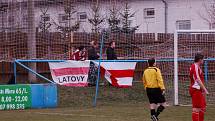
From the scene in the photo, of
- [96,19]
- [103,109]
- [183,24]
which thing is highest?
[96,19]

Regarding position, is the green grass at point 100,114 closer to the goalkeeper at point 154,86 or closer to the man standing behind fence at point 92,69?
the goalkeeper at point 154,86

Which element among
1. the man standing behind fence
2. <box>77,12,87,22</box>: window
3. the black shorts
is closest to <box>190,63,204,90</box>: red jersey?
the black shorts

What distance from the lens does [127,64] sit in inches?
938

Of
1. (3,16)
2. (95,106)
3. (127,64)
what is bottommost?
(95,106)

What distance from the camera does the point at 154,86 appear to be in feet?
53.8

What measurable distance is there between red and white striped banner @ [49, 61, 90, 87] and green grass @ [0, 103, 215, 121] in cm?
176

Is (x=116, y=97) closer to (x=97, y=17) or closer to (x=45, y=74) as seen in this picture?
(x=45, y=74)

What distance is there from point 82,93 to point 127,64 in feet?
6.98

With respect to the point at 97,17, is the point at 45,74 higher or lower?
lower

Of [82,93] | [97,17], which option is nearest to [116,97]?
[82,93]

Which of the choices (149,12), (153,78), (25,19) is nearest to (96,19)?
(149,12)

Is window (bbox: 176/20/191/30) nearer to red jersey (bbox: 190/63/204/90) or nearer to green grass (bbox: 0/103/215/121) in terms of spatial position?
green grass (bbox: 0/103/215/121)

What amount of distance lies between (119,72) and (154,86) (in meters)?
7.38

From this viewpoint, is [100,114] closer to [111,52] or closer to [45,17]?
[111,52]
